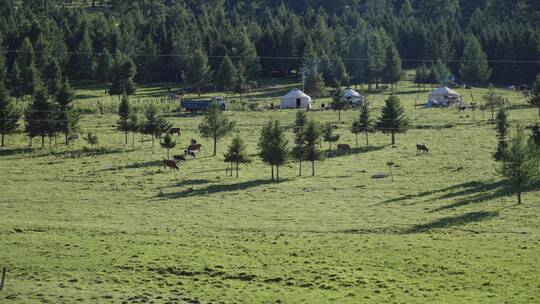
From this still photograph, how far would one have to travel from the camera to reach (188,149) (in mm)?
75312

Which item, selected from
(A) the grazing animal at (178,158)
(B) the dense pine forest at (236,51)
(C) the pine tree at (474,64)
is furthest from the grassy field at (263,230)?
(C) the pine tree at (474,64)

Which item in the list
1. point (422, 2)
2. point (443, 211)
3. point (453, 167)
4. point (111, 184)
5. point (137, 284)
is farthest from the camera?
point (422, 2)

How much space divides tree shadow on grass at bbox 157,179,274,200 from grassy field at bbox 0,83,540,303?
0.08 m

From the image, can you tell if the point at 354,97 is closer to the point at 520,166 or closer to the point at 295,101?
the point at 295,101

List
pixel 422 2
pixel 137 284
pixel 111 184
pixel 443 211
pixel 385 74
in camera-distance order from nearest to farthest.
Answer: pixel 137 284
pixel 443 211
pixel 111 184
pixel 385 74
pixel 422 2

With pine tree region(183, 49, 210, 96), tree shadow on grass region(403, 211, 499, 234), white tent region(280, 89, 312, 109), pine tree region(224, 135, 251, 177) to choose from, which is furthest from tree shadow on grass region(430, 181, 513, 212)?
pine tree region(183, 49, 210, 96)

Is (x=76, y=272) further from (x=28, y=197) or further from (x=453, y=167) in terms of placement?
(x=453, y=167)

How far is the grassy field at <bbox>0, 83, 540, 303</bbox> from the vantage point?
38719mm

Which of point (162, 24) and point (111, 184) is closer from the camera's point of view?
point (111, 184)

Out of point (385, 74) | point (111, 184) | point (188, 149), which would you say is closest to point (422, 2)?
point (385, 74)

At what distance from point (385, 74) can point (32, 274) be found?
94939 millimetres

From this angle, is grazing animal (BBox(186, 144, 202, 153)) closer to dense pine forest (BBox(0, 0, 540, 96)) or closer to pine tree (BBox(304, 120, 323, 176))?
pine tree (BBox(304, 120, 323, 176))

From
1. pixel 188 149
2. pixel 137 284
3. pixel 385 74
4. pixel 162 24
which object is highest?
pixel 162 24

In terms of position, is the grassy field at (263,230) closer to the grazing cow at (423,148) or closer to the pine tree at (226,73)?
the grazing cow at (423,148)
